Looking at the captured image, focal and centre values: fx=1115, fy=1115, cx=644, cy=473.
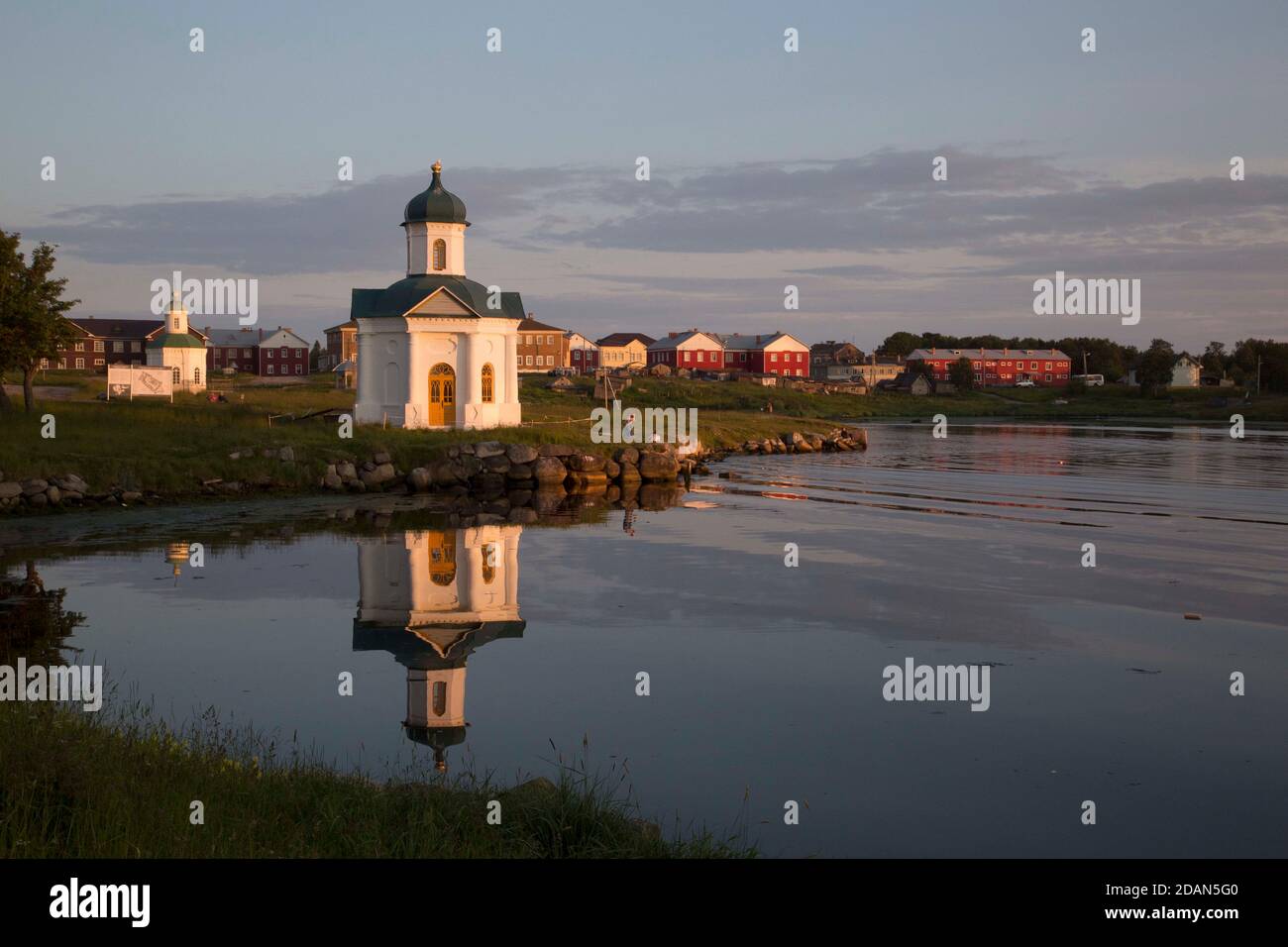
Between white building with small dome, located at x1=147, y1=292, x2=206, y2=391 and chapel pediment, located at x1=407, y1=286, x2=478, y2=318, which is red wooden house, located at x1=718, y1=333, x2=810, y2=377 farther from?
chapel pediment, located at x1=407, y1=286, x2=478, y2=318

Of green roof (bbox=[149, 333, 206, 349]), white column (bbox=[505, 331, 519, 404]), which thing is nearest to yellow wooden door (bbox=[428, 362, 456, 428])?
white column (bbox=[505, 331, 519, 404])

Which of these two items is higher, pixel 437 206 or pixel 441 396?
pixel 437 206

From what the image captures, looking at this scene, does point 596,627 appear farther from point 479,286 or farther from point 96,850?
point 479,286

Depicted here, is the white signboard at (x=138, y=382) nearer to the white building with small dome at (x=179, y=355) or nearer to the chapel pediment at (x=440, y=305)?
the white building with small dome at (x=179, y=355)

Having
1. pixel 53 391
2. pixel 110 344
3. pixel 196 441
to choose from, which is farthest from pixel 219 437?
pixel 110 344

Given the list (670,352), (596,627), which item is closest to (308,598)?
(596,627)

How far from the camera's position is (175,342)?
6712 cm

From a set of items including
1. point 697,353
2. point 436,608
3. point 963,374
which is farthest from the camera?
point 963,374

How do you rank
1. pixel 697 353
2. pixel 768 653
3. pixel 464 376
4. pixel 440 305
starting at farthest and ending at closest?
pixel 697 353
pixel 464 376
pixel 440 305
pixel 768 653

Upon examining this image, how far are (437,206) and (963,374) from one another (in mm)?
106908

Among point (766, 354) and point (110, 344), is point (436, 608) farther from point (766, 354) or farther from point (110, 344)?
point (766, 354)

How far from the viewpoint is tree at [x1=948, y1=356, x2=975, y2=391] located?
13950 cm

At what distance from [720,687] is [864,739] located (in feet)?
8.37
